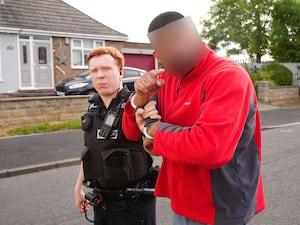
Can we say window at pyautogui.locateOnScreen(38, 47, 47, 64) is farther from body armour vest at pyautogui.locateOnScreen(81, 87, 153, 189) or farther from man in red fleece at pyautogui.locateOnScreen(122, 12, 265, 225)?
man in red fleece at pyautogui.locateOnScreen(122, 12, 265, 225)

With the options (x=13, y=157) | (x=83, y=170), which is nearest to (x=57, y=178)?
(x=13, y=157)

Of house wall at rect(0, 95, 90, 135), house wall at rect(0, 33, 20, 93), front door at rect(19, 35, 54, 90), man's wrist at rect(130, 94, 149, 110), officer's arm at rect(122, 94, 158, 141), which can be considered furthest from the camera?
front door at rect(19, 35, 54, 90)

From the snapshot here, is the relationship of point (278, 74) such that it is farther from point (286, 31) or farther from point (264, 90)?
point (264, 90)

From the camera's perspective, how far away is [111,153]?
7.72 ft

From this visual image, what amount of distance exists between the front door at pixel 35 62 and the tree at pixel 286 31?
14.6 m

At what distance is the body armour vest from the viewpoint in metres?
2.36

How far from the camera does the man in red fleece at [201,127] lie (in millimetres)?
1429

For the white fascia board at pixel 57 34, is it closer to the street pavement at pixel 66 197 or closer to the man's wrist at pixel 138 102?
the street pavement at pixel 66 197

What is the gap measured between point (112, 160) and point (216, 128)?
1096mm

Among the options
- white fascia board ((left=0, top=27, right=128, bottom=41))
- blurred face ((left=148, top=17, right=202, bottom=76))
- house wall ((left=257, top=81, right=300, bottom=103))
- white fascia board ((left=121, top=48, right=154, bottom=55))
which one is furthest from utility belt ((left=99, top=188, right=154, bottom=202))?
white fascia board ((left=121, top=48, right=154, bottom=55))

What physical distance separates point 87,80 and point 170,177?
14.0m

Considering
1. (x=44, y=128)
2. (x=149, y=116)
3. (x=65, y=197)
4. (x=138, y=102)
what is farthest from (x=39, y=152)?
(x=149, y=116)

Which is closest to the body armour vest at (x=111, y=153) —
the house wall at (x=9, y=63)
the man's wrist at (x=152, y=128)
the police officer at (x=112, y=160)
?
the police officer at (x=112, y=160)

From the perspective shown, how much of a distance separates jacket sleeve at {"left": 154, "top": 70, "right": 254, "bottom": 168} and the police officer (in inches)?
34.7
